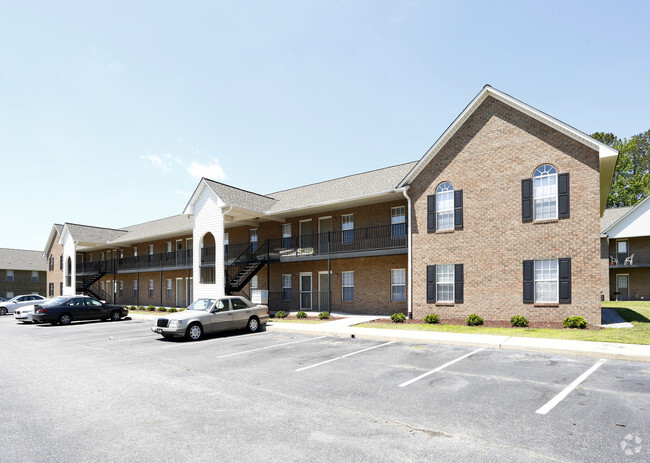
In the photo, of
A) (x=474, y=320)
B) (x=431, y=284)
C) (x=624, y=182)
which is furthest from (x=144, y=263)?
(x=624, y=182)

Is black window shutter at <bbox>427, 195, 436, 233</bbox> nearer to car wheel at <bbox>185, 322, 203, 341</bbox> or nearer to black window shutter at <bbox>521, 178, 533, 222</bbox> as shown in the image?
black window shutter at <bbox>521, 178, 533, 222</bbox>

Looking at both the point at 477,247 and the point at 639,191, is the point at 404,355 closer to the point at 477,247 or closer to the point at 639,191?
the point at 477,247

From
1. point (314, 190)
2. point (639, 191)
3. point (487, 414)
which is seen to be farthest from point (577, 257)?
point (639, 191)

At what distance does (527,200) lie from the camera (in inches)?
634

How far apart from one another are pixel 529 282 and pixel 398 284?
675 centimetres

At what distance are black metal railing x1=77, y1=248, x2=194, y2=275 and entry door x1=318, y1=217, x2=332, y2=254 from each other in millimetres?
9186

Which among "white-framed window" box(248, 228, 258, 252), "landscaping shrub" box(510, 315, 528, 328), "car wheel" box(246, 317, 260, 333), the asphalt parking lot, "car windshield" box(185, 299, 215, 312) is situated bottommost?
"car wheel" box(246, 317, 260, 333)

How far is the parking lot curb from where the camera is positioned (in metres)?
9.89

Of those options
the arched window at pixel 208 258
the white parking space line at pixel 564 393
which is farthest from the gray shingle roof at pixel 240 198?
the white parking space line at pixel 564 393

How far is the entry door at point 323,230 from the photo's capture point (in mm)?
22719

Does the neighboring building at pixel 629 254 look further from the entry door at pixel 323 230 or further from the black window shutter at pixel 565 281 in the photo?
the entry door at pixel 323 230

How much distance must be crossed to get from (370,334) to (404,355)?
343cm

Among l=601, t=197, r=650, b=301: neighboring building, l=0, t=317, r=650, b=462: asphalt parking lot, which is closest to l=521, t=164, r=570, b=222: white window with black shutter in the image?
l=0, t=317, r=650, b=462: asphalt parking lot

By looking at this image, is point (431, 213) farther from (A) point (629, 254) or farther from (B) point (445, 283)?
(A) point (629, 254)
